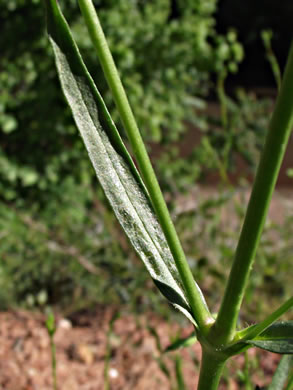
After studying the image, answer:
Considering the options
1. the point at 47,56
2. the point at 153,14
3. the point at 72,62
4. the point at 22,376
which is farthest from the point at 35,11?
the point at 72,62

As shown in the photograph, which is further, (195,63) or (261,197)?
(195,63)

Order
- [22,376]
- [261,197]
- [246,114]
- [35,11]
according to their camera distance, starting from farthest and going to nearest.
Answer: [246,114] < [35,11] < [22,376] < [261,197]

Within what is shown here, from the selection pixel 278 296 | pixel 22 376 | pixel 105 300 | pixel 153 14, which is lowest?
pixel 278 296

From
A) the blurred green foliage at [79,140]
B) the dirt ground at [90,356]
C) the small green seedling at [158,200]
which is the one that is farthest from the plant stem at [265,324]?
the blurred green foliage at [79,140]

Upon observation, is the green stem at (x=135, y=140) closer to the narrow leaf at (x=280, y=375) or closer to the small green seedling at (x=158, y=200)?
the small green seedling at (x=158, y=200)

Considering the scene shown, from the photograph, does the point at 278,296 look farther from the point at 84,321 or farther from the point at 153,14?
the point at 153,14

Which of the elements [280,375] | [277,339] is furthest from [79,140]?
[277,339]

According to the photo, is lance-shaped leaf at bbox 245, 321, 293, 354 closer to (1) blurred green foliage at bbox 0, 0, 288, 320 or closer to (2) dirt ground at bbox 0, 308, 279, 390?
(2) dirt ground at bbox 0, 308, 279, 390

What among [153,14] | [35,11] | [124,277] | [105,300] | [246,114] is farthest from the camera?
[246,114]
